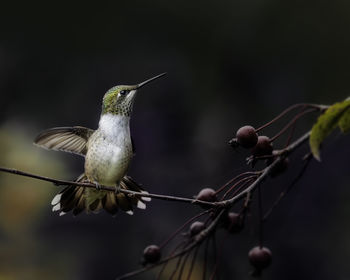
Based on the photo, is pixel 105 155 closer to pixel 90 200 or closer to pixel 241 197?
pixel 90 200

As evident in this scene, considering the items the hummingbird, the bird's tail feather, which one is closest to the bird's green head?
the hummingbird

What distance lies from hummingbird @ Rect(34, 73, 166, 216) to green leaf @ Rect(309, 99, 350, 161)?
0.98 meters

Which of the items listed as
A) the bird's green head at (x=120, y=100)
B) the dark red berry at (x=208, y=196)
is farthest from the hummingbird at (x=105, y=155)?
the dark red berry at (x=208, y=196)

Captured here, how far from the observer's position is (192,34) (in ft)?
21.8

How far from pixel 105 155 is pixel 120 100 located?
0.32 meters

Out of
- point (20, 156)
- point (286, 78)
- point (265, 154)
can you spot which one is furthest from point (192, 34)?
point (265, 154)

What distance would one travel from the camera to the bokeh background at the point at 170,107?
4.21 m

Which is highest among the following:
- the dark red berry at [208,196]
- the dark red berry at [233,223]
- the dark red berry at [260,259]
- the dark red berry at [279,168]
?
the dark red berry at [279,168]

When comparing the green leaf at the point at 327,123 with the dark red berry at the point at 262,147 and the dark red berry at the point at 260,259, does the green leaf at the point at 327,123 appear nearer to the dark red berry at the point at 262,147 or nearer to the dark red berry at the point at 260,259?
the dark red berry at the point at 262,147

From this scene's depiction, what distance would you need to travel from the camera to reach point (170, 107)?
5379 mm

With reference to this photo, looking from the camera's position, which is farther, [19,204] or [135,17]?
[135,17]

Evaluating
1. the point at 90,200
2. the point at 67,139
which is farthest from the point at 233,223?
the point at 67,139

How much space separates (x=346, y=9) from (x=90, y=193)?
3.78 meters

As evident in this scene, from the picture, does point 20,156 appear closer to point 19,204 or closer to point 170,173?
point 19,204
